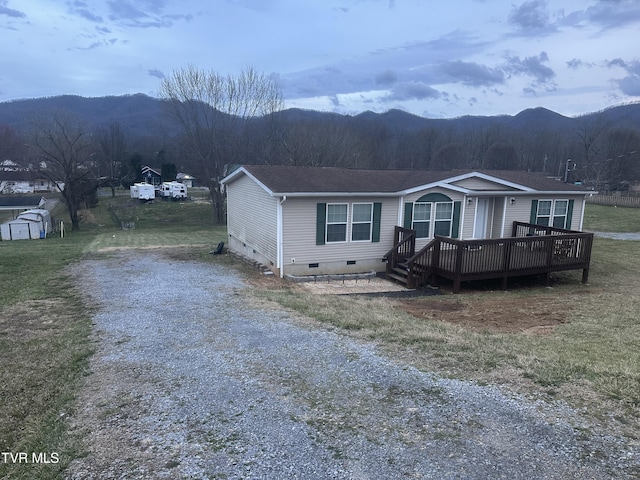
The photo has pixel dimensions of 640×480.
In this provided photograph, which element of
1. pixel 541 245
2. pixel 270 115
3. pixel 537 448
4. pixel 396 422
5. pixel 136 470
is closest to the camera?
pixel 136 470

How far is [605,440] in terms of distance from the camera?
3.62 meters

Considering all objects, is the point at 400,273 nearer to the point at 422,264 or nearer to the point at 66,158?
the point at 422,264

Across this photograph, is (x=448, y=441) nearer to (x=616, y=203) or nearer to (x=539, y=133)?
(x=616, y=203)

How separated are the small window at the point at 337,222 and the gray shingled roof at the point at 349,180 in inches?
22.5

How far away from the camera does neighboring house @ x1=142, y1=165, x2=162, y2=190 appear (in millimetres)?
67312

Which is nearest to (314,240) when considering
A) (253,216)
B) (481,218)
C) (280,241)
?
(280,241)

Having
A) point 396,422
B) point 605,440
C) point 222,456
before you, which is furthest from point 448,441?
point 222,456

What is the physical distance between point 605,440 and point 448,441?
1331 millimetres

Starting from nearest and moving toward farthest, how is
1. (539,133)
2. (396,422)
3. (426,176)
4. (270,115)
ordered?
(396,422)
(426,176)
(270,115)
(539,133)

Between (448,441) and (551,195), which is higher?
(551,195)

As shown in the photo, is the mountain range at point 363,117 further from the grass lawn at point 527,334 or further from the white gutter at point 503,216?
the grass lawn at point 527,334

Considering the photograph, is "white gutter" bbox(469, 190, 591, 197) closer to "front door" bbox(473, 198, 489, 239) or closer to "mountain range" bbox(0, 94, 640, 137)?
"front door" bbox(473, 198, 489, 239)

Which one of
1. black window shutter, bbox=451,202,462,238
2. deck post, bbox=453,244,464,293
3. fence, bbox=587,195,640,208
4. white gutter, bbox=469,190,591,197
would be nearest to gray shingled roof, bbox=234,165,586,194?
white gutter, bbox=469,190,591,197

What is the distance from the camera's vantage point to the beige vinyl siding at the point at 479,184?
45.1ft
